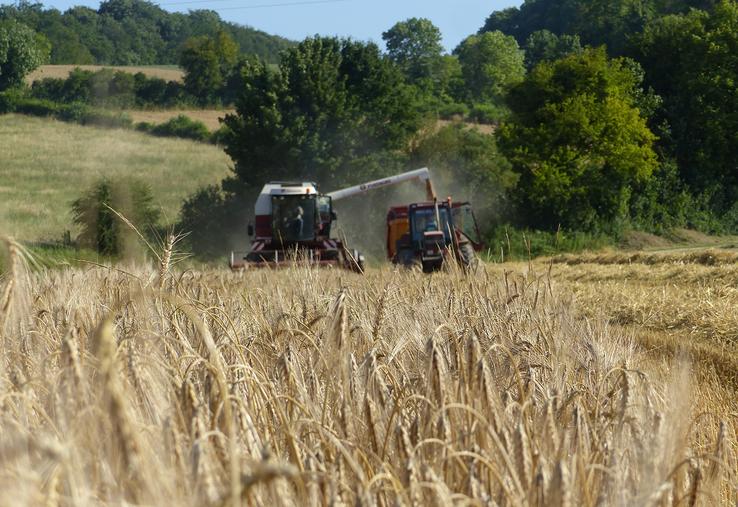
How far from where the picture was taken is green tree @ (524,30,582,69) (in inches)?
2921

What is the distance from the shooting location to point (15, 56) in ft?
251

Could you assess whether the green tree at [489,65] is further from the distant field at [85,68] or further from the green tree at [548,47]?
the distant field at [85,68]

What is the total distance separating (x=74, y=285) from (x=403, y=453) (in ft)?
13.2

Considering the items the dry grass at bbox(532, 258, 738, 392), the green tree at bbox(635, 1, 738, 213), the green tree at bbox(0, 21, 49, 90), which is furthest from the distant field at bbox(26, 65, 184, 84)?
the dry grass at bbox(532, 258, 738, 392)

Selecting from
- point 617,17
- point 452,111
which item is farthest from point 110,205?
point 617,17

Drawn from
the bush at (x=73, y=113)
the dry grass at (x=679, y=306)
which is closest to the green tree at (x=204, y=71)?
the bush at (x=73, y=113)

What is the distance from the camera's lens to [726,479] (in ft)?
13.4

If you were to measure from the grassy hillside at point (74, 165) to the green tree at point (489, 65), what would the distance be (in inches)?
1303

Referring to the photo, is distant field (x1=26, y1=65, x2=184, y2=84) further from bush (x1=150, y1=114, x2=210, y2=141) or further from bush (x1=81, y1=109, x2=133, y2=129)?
bush (x1=150, y1=114, x2=210, y2=141)

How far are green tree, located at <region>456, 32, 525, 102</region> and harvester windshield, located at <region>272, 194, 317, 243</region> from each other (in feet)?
225

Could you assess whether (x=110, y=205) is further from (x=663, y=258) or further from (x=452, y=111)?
(x=452, y=111)

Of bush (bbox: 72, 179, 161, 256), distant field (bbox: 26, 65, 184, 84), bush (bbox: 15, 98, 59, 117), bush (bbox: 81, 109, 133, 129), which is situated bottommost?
bush (bbox: 72, 179, 161, 256)

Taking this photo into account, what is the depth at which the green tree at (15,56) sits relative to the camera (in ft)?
251

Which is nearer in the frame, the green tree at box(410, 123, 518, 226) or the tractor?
the tractor
